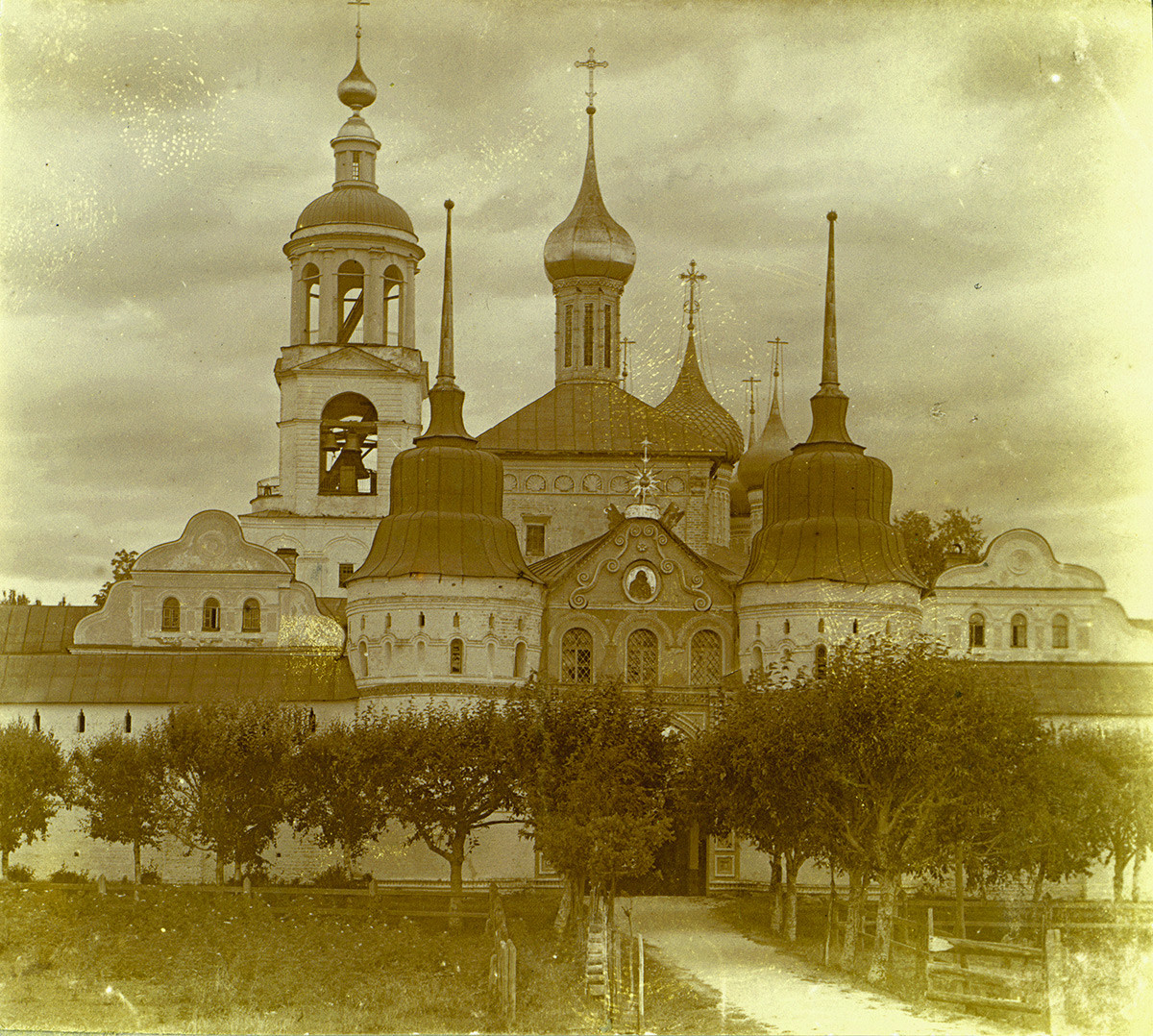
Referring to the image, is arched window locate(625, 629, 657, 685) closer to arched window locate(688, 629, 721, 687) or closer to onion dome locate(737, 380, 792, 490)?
arched window locate(688, 629, 721, 687)

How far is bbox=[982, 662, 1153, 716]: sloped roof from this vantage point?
5456 cm

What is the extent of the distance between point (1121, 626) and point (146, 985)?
31574mm

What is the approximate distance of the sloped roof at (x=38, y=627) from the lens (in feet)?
192

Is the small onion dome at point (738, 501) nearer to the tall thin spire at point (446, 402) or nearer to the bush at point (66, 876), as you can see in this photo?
the tall thin spire at point (446, 402)

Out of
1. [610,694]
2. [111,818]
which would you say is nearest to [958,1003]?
[610,694]

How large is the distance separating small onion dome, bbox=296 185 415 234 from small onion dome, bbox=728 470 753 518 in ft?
61.2

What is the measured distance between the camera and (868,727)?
3897 cm

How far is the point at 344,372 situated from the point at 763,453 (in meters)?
19.4

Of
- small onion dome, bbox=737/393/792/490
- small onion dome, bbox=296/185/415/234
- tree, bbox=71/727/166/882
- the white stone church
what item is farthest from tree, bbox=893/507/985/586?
tree, bbox=71/727/166/882

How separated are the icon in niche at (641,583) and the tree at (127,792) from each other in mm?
13440

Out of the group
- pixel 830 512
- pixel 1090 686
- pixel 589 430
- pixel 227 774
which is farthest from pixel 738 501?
pixel 227 774

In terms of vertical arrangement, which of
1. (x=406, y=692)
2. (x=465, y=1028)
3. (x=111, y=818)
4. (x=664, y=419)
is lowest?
(x=465, y=1028)

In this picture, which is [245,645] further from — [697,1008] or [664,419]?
[697,1008]

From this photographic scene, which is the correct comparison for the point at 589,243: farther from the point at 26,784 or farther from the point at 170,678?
the point at 26,784
